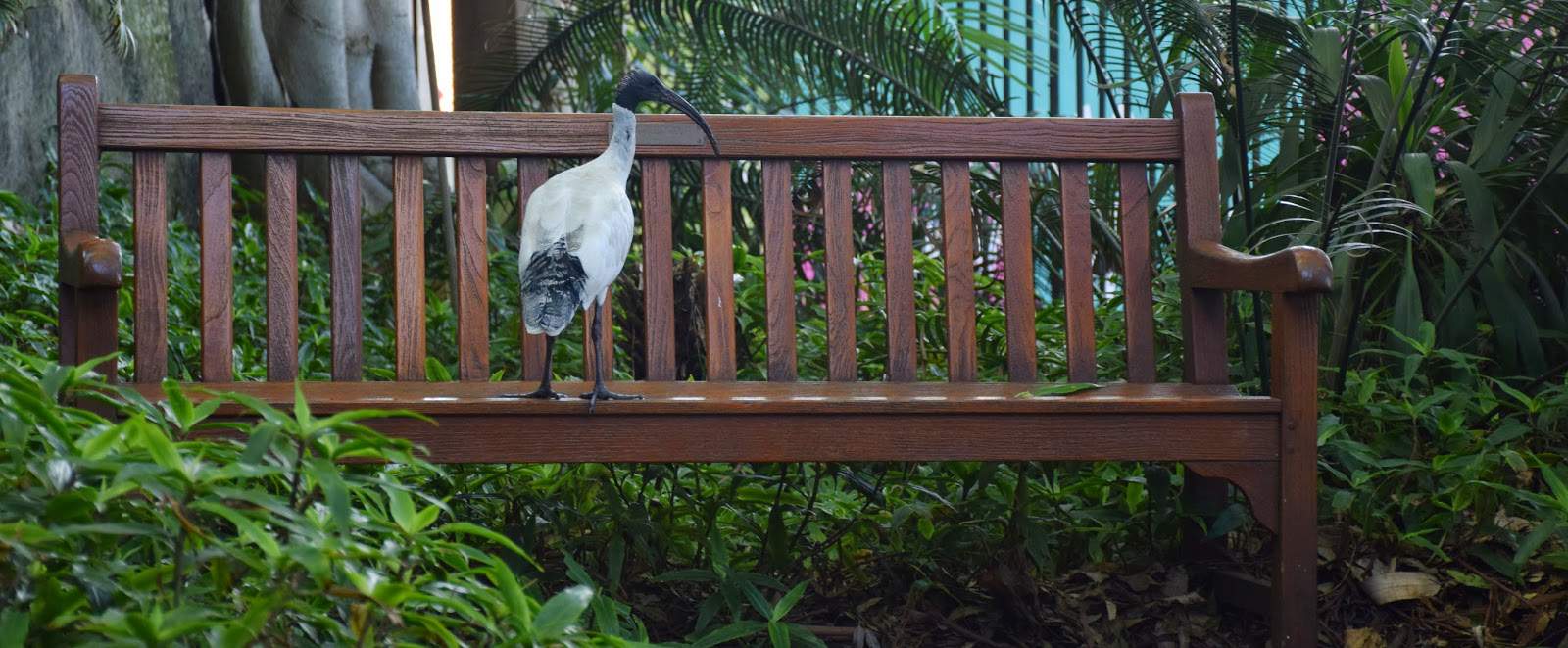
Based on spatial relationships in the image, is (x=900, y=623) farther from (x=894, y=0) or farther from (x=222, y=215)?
(x=894, y=0)

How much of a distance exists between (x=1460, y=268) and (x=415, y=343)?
2.65 metres

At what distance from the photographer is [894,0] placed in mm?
5363

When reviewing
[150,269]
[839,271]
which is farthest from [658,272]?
[150,269]

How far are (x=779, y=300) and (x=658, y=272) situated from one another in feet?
0.90

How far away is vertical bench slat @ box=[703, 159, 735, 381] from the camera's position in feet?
10.6

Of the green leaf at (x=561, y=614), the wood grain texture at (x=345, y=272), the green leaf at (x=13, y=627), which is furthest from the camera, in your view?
the wood grain texture at (x=345, y=272)

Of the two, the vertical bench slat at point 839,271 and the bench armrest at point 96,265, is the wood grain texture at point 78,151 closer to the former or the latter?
the bench armrest at point 96,265

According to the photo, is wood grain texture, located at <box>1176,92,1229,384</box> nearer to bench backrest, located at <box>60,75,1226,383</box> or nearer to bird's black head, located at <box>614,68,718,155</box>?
bench backrest, located at <box>60,75,1226,383</box>

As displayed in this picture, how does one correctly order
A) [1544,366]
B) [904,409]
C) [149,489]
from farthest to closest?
[1544,366] → [904,409] → [149,489]

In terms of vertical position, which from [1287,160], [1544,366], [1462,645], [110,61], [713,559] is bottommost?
[1462,645]

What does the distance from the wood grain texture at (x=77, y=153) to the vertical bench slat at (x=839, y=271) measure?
1.51m

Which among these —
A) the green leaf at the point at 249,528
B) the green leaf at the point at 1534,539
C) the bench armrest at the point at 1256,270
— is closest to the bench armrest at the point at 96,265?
the green leaf at the point at 249,528

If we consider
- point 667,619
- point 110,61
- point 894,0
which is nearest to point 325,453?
point 667,619

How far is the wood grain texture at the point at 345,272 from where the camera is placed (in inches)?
123
